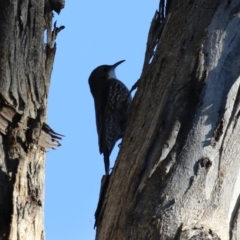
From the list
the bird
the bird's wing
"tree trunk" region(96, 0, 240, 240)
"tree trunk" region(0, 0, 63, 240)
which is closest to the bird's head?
the bird

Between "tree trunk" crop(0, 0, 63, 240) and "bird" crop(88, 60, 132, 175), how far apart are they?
A: 273 cm

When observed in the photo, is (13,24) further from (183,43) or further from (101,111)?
(101,111)

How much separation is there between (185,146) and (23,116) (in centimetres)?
105

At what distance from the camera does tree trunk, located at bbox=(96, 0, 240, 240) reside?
9.56 feet

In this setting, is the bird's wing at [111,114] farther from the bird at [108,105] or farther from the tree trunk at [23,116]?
the tree trunk at [23,116]

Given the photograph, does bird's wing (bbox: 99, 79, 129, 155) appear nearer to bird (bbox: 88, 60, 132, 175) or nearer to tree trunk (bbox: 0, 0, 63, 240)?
bird (bbox: 88, 60, 132, 175)

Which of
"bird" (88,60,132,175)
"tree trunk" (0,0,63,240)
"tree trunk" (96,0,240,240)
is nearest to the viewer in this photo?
"tree trunk" (96,0,240,240)

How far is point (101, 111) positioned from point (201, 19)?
4056 millimetres

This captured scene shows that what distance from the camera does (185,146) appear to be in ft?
9.99

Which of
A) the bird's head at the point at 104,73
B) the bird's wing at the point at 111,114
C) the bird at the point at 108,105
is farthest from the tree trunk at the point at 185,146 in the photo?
the bird's head at the point at 104,73

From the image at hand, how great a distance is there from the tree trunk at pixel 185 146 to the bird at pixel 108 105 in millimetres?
3267

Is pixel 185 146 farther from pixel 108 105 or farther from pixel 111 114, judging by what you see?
pixel 108 105

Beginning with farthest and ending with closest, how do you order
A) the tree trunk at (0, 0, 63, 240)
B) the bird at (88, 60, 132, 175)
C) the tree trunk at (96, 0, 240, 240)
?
the bird at (88, 60, 132, 175) → the tree trunk at (0, 0, 63, 240) → the tree trunk at (96, 0, 240, 240)

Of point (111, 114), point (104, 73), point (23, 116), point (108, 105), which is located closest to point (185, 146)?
point (23, 116)
